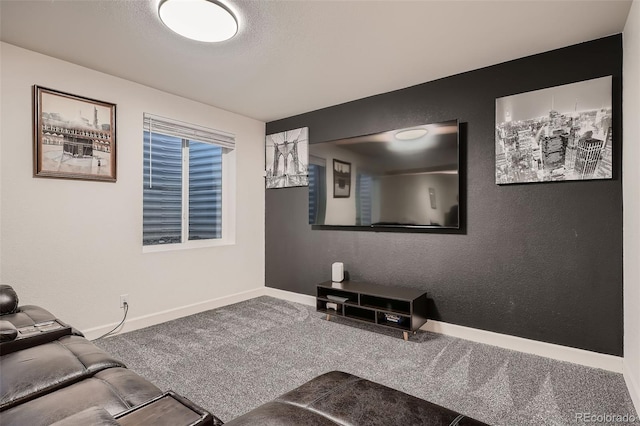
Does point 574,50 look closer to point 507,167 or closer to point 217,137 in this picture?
point 507,167

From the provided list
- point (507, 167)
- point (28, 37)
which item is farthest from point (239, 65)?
point (507, 167)

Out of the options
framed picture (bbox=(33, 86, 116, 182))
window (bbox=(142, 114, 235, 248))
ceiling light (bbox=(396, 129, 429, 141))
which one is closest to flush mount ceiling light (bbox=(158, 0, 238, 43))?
framed picture (bbox=(33, 86, 116, 182))

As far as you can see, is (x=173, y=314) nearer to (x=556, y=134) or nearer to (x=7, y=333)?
(x=7, y=333)

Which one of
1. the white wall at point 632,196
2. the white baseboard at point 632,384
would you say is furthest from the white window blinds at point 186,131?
the white baseboard at point 632,384

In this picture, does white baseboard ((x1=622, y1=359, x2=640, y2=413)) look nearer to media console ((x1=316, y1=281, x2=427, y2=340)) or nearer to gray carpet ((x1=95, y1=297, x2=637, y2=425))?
gray carpet ((x1=95, y1=297, x2=637, y2=425))

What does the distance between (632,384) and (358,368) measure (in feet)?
5.51

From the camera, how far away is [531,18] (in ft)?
7.14

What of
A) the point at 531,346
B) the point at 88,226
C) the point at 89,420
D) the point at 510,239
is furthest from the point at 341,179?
the point at 89,420

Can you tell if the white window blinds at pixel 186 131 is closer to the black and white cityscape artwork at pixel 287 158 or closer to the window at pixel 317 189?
the black and white cityscape artwork at pixel 287 158

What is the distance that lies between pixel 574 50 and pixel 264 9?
236 centimetres

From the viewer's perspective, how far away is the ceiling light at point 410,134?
3.12 meters

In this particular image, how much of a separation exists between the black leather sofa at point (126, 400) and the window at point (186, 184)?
222 cm

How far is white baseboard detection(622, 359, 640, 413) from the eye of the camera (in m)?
1.86

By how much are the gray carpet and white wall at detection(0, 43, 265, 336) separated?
1.34 feet
